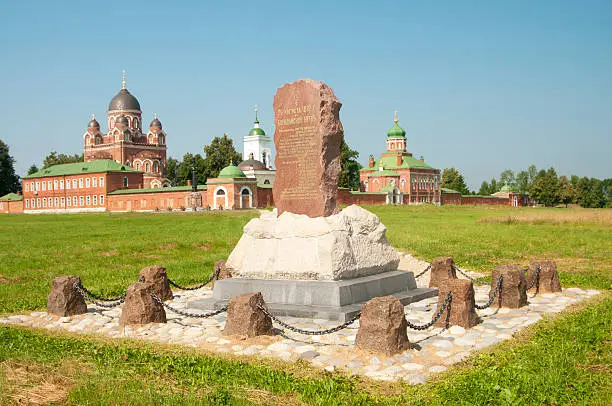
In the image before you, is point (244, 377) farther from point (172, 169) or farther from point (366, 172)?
point (172, 169)

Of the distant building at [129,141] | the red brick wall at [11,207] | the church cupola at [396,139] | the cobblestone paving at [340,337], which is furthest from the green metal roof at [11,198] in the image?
the cobblestone paving at [340,337]

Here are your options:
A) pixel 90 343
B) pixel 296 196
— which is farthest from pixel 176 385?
pixel 296 196

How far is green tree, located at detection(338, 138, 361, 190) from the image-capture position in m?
80.9

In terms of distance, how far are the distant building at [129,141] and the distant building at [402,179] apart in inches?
1180

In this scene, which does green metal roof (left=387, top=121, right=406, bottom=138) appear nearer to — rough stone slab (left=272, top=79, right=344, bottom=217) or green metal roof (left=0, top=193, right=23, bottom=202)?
green metal roof (left=0, top=193, right=23, bottom=202)

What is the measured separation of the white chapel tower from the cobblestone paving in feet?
314

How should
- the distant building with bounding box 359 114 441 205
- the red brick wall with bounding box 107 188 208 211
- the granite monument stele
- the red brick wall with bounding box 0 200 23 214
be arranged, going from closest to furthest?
the granite monument stele, the red brick wall with bounding box 107 188 208 211, the red brick wall with bounding box 0 200 23 214, the distant building with bounding box 359 114 441 205

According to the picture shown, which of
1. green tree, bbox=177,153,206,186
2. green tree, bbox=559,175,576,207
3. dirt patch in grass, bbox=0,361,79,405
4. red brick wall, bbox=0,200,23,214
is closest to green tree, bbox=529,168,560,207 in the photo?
green tree, bbox=559,175,576,207

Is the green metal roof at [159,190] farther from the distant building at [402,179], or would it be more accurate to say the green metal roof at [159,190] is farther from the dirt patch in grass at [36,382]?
the dirt patch in grass at [36,382]

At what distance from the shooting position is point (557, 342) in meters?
7.16

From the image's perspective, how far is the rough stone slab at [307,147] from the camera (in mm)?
10383

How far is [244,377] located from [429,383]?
5.72 ft

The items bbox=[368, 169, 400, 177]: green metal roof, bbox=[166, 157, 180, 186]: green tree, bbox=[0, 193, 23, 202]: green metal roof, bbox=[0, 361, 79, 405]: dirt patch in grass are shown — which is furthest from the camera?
bbox=[166, 157, 180, 186]: green tree

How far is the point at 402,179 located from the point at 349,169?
8322 millimetres
